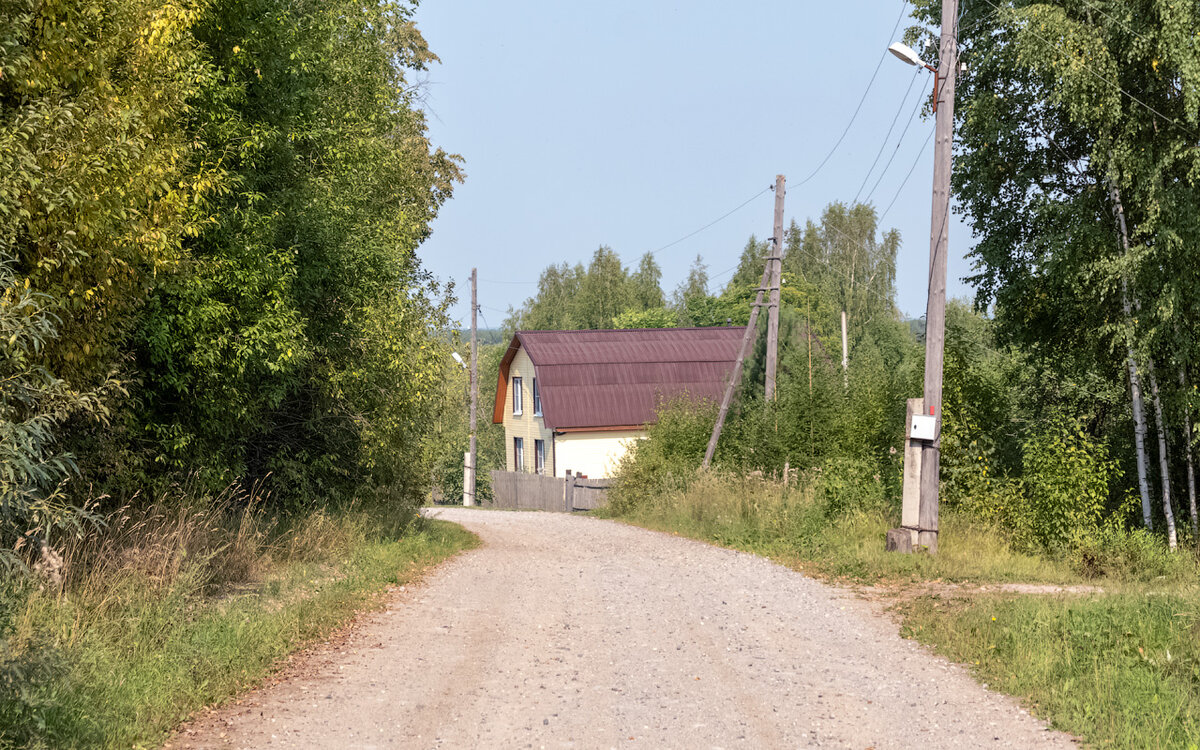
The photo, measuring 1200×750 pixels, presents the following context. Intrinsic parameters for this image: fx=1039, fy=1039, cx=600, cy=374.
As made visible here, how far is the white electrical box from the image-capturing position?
48.4ft

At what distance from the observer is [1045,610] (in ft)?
32.2

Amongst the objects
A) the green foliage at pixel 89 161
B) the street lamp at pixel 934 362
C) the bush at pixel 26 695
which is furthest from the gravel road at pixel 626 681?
the green foliage at pixel 89 161

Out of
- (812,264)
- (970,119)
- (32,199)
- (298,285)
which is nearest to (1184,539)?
(970,119)

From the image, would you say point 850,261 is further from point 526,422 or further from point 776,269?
point 776,269

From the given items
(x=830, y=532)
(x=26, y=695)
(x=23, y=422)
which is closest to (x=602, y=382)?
(x=830, y=532)

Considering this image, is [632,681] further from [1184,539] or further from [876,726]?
[1184,539]

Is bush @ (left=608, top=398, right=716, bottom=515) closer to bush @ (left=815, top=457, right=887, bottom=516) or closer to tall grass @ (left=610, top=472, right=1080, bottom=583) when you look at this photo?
tall grass @ (left=610, top=472, right=1080, bottom=583)

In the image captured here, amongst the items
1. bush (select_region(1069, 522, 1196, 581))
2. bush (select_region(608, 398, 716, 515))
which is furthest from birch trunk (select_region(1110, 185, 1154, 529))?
bush (select_region(608, 398, 716, 515))

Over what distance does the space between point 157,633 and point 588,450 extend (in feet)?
112

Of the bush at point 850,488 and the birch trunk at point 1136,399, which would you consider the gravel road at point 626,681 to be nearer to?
the bush at point 850,488

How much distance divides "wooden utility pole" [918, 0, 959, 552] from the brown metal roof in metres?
25.0

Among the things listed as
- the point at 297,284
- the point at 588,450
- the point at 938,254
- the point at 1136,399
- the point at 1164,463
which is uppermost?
the point at 938,254

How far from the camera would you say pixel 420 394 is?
677 inches

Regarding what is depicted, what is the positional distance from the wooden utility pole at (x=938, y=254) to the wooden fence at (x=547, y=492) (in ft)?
63.7
